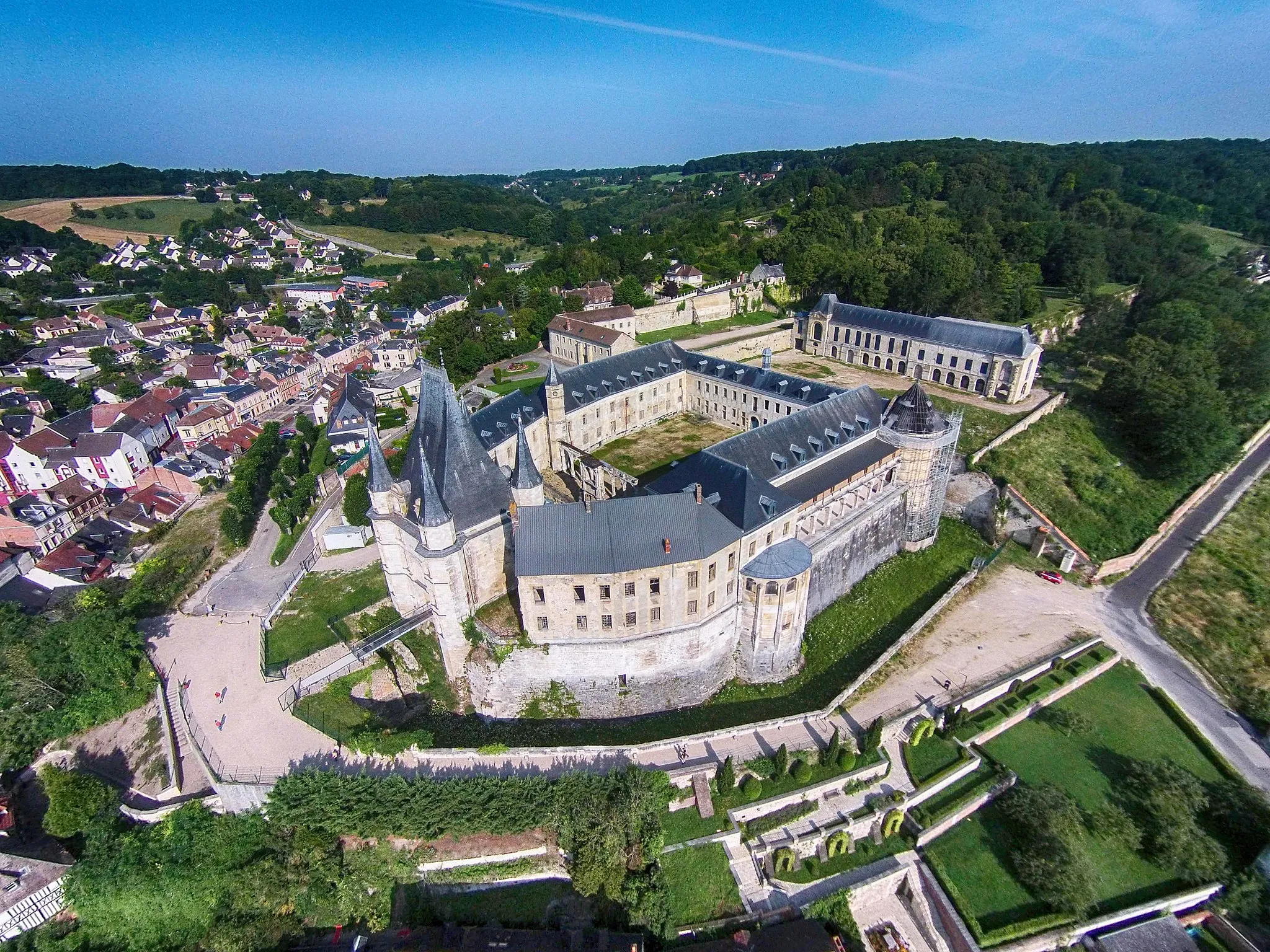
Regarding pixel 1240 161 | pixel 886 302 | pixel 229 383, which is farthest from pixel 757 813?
pixel 1240 161

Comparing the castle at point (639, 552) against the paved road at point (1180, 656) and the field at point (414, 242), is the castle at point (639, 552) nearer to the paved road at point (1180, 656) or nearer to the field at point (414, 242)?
the paved road at point (1180, 656)

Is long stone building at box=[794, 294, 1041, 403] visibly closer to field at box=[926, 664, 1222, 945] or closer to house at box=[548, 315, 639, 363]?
house at box=[548, 315, 639, 363]

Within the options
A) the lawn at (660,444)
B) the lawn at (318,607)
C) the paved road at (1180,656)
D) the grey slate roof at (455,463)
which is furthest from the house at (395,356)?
the paved road at (1180,656)

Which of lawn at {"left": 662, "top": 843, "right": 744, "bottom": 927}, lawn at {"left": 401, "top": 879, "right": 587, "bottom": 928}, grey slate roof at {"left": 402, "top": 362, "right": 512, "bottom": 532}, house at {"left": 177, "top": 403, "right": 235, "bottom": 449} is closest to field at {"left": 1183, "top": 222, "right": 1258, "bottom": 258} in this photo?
grey slate roof at {"left": 402, "top": 362, "right": 512, "bottom": 532}

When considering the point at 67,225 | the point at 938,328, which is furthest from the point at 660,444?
the point at 67,225

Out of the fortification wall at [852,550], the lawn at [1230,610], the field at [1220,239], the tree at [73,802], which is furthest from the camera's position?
the field at [1220,239]

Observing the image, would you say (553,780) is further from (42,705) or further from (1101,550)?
(1101,550)
